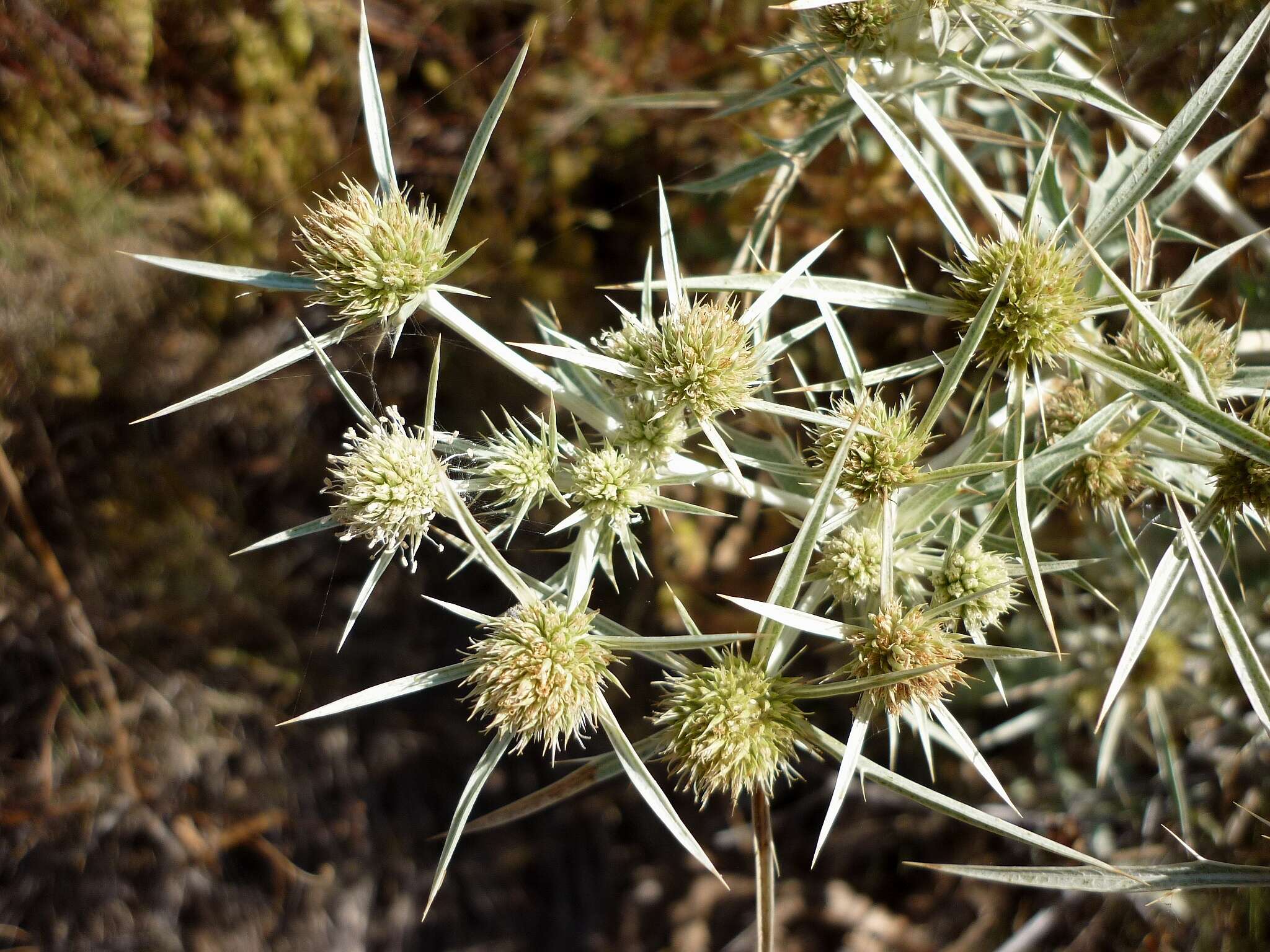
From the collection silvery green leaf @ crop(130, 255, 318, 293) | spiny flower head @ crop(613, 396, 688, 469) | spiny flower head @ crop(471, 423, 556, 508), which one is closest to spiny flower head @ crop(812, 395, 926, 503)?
spiny flower head @ crop(613, 396, 688, 469)

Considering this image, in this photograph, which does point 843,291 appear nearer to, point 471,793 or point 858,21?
point 858,21

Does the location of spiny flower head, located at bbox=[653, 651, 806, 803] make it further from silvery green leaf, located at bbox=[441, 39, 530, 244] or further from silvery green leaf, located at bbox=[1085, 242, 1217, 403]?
silvery green leaf, located at bbox=[441, 39, 530, 244]

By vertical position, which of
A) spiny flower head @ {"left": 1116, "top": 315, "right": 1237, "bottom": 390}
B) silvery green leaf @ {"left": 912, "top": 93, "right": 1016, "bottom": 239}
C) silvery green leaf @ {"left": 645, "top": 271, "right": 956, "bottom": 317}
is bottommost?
spiny flower head @ {"left": 1116, "top": 315, "right": 1237, "bottom": 390}

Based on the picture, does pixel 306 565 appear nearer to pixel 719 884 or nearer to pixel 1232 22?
pixel 719 884

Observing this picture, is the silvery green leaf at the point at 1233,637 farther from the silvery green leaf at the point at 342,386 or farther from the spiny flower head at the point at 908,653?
the silvery green leaf at the point at 342,386

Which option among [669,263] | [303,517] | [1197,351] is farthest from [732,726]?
[303,517]
